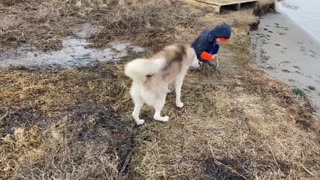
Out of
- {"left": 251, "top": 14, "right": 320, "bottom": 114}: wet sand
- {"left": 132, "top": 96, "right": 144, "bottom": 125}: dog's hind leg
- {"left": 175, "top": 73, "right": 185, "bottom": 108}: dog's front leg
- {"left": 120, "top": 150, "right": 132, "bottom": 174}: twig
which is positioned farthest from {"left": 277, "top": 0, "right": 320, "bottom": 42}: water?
{"left": 120, "top": 150, "right": 132, "bottom": 174}: twig

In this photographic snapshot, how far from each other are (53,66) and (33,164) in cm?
215

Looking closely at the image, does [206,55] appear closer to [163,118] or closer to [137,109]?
[163,118]

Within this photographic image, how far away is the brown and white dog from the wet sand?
230 centimetres

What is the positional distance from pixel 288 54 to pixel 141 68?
443 cm

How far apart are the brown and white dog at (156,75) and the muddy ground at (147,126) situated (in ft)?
1.16

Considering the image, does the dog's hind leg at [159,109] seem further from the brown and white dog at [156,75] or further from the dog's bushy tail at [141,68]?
the dog's bushy tail at [141,68]

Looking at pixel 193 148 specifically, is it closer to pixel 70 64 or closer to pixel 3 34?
pixel 70 64

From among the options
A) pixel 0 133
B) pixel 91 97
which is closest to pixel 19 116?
pixel 0 133

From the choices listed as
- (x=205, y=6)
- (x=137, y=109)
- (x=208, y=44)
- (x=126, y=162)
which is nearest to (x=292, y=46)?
(x=205, y=6)

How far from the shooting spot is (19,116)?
4.09 m

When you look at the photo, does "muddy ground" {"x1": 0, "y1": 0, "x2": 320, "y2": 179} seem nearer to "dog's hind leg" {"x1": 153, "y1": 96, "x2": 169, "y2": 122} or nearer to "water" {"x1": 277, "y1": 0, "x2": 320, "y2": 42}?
"dog's hind leg" {"x1": 153, "y1": 96, "x2": 169, "y2": 122}

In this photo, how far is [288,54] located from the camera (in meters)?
6.90

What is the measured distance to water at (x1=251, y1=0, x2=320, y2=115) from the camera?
6016 millimetres

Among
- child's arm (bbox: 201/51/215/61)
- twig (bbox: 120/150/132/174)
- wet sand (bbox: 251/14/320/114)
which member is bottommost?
wet sand (bbox: 251/14/320/114)
